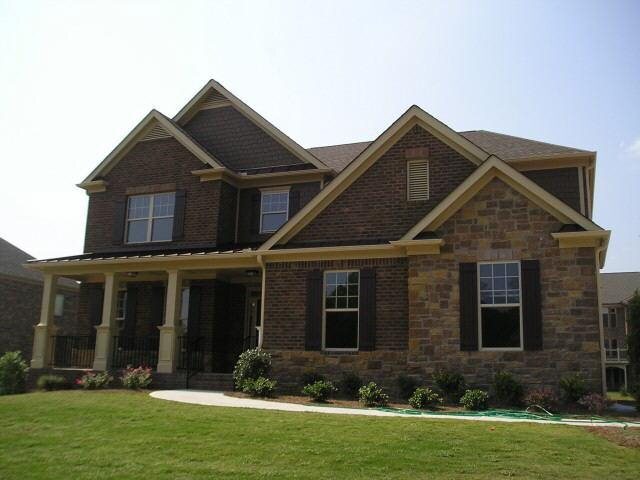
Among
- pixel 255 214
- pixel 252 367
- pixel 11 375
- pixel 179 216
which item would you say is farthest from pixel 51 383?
pixel 255 214

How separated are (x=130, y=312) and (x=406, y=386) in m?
10.6

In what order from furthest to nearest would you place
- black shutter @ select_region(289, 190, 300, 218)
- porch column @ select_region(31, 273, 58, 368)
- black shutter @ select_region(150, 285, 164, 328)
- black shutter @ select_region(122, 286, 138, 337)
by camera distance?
black shutter @ select_region(122, 286, 138, 337), black shutter @ select_region(150, 285, 164, 328), black shutter @ select_region(289, 190, 300, 218), porch column @ select_region(31, 273, 58, 368)

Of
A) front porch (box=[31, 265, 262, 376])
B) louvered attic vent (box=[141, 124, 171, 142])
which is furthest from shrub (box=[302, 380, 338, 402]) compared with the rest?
louvered attic vent (box=[141, 124, 171, 142])

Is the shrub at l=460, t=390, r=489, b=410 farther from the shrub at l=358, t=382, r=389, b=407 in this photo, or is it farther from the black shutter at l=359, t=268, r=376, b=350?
the black shutter at l=359, t=268, r=376, b=350

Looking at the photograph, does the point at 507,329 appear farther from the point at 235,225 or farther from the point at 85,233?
the point at 85,233

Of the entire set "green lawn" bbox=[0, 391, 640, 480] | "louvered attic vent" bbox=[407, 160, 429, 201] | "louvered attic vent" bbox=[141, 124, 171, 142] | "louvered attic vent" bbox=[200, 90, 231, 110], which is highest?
"louvered attic vent" bbox=[200, 90, 231, 110]

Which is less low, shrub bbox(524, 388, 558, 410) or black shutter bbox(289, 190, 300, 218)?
A: black shutter bbox(289, 190, 300, 218)

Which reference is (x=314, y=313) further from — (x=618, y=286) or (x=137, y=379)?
(x=618, y=286)

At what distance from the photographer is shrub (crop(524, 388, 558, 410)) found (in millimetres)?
13227

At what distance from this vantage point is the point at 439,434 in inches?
384

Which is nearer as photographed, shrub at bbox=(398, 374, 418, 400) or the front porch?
shrub at bbox=(398, 374, 418, 400)

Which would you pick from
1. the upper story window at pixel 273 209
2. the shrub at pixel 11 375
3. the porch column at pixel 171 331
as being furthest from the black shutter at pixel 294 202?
the shrub at pixel 11 375

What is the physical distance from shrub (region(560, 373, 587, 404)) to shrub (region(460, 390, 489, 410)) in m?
1.62

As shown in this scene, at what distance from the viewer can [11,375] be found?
1903cm
